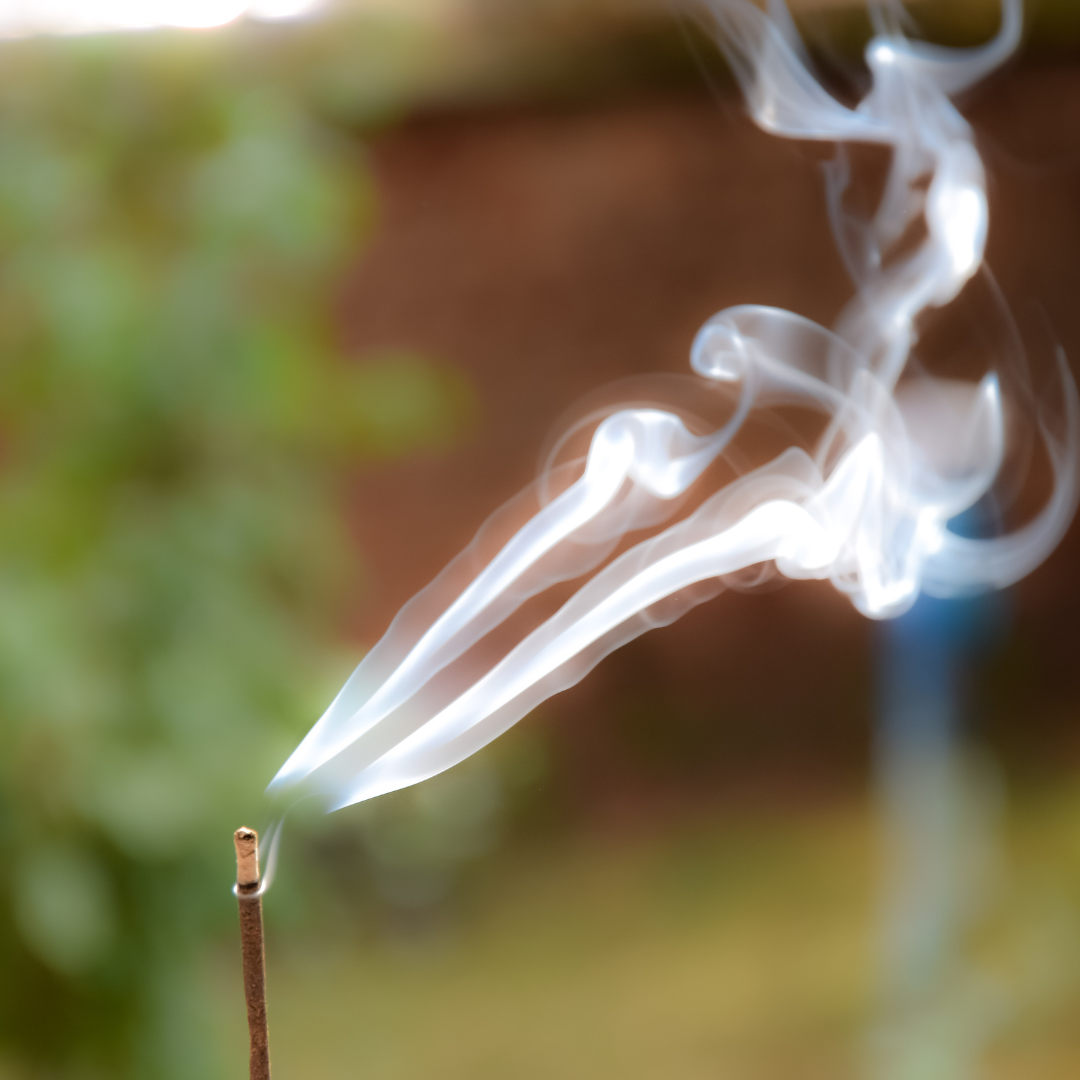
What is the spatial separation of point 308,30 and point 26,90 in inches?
24.7

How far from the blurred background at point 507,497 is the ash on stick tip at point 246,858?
69 cm

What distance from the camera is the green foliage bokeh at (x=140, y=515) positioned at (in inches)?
40.4

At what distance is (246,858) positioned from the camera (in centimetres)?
44

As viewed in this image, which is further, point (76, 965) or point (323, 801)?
point (323, 801)

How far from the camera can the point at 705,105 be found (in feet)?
7.91

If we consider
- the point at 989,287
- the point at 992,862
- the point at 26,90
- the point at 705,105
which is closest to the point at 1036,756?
the point at 992,862

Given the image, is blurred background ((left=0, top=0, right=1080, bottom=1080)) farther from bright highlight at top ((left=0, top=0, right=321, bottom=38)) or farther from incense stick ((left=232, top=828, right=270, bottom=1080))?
incense stick ((left=232, top=828, right=270, bottom=1080))

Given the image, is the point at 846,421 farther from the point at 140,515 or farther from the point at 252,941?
the point at 252,941

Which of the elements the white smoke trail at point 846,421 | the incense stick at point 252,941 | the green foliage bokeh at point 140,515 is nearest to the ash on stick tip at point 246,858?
the incense stick at point 252,941

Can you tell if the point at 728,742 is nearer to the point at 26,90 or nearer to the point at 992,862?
the point at 992,862

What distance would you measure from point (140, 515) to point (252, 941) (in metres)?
0.75

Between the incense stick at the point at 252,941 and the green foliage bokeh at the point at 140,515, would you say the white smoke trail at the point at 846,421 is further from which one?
the incense stick at the point at 252,941

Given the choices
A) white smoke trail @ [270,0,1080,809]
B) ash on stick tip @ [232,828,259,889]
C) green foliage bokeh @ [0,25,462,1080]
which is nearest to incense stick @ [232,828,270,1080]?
ash on stick tip @ [232,828,259,889]

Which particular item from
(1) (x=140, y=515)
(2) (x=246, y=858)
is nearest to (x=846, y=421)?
(1) (x=140, y=515)
